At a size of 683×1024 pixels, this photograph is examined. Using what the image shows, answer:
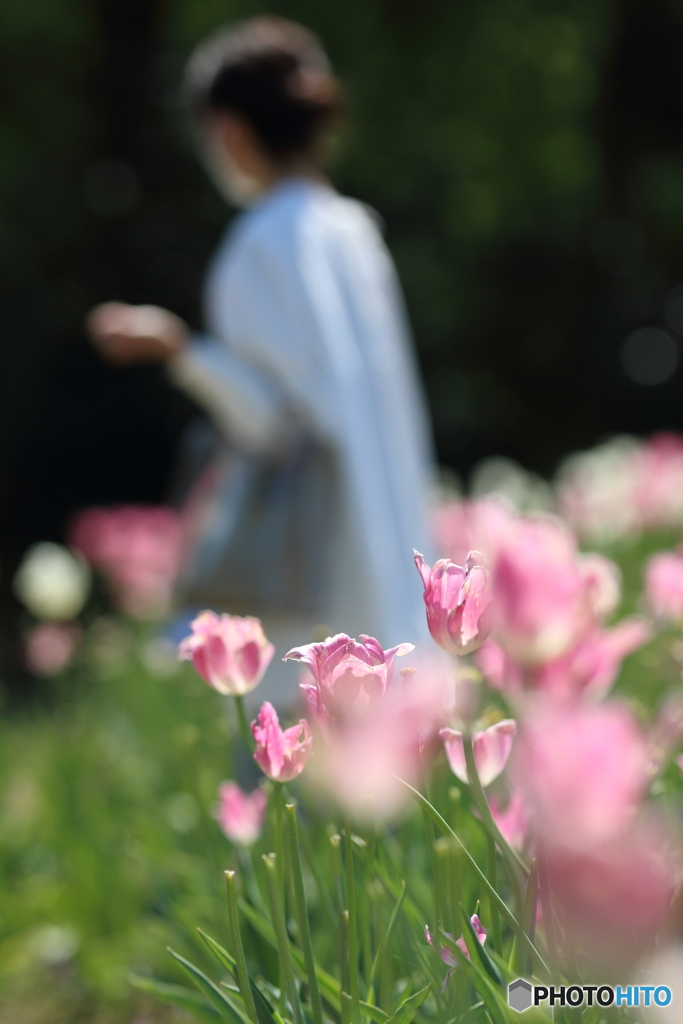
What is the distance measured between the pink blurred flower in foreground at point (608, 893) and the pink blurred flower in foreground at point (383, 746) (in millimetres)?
104

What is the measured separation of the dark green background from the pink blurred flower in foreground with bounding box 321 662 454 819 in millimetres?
7479

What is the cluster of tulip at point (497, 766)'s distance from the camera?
0.43 metres

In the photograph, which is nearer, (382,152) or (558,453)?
(382,152)

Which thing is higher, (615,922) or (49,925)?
(615,922)

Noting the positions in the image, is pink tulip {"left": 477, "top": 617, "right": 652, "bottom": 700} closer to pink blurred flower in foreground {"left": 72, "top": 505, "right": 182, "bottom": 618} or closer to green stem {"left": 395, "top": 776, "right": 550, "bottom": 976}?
green stem {"left": 395, "top": 776, "right": 550, "bottom": 976}

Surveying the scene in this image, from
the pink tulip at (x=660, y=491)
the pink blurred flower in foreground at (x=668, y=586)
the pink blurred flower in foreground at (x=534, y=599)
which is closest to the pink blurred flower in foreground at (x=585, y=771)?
the pink blurred flower in foreground at (x=534, y=599)

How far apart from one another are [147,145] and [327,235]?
7.80 meters

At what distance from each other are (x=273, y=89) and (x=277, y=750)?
163 cm

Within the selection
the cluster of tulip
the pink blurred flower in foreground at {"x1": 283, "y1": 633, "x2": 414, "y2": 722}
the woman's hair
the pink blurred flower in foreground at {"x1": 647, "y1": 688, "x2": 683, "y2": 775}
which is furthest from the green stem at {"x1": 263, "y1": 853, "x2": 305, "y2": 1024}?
the woman's hair

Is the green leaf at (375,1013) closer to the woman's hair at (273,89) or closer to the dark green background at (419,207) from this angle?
the woman's hair at (273,89)

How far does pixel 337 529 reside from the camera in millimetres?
1991

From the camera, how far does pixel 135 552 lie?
11.5 feet

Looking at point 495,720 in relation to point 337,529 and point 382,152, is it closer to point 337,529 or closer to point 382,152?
point 337,529

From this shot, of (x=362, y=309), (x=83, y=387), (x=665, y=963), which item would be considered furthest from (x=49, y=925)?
(x=83, y=387)
